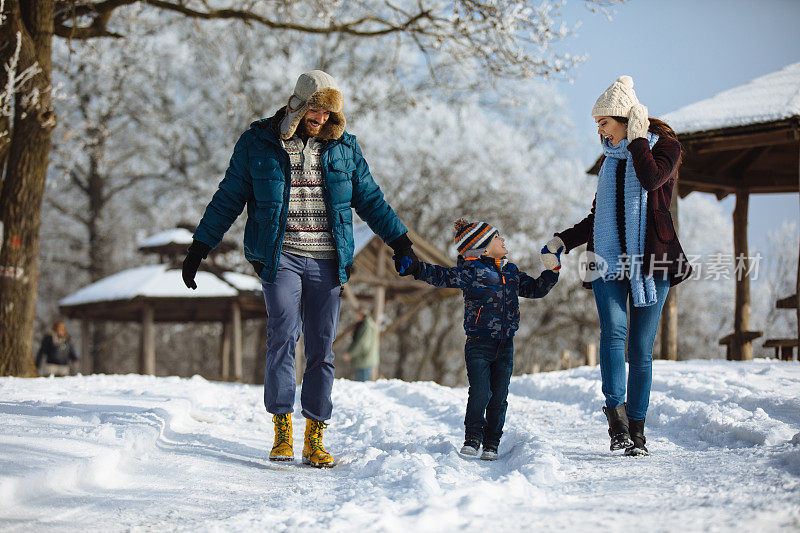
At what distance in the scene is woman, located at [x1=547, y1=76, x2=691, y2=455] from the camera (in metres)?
4.30

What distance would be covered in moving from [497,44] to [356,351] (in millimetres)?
5521

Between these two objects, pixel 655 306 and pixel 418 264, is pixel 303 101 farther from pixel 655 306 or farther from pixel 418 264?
pixel 655 306

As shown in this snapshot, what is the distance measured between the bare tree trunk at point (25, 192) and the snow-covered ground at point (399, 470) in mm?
2997

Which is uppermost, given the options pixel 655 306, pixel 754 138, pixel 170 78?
pixel 170 78

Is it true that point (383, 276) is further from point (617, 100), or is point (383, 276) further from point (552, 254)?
point (617, 100)

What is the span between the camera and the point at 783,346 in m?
11.8

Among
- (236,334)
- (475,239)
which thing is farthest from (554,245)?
(236,334)

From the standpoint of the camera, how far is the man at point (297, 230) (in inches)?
172

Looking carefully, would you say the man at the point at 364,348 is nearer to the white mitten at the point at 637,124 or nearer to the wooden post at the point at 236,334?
the wooden post at the point at 236,334

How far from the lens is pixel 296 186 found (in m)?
4.43

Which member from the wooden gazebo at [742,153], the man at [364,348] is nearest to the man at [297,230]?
the wooden gazebo at [742,153]

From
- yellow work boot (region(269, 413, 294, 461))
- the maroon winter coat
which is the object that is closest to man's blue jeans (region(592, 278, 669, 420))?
the maroon winter coat

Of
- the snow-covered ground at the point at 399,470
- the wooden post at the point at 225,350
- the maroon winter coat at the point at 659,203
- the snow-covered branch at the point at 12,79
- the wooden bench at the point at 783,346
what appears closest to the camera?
the snow-covered ground at the point at 399,470

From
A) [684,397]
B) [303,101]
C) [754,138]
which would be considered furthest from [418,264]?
[754,138]
